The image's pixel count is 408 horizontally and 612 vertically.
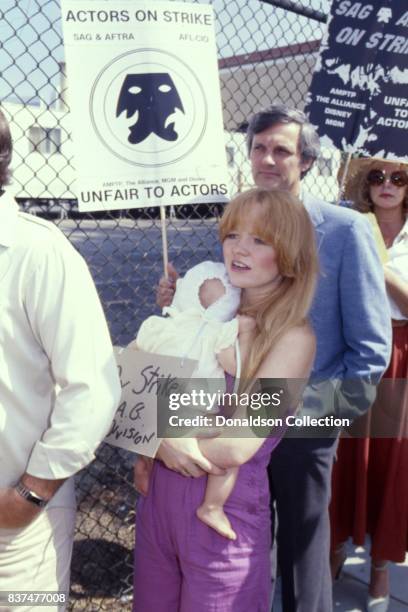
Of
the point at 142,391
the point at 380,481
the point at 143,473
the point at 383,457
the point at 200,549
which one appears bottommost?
the point at 380,481

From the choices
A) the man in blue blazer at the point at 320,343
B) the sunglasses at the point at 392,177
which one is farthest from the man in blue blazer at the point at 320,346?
the sunglasses at the point at 392,177

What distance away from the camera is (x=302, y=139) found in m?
2.26

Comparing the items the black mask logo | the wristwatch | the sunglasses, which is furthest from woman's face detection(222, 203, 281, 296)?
the sunglasses

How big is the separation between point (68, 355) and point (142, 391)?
33cm

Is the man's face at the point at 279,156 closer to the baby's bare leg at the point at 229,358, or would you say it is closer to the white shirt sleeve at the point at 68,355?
the baby's bare leg at the point at 229,358

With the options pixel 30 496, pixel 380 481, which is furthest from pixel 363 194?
pixel 30 496

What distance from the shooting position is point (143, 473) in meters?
1.88

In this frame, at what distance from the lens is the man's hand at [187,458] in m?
1.68

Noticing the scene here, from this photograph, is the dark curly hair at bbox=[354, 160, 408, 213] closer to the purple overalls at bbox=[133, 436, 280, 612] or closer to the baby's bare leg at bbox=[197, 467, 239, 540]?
the purple overalls at bbox=[133, 436, 280, 612]

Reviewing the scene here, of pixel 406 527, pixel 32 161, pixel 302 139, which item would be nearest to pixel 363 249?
pixel 302 139

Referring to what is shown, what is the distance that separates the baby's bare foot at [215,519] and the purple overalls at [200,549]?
0.03 metres

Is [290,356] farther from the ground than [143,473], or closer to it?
farther from the ground

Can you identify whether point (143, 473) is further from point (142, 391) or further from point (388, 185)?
point (388, 185)

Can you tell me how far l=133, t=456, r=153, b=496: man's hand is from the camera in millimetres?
1860
